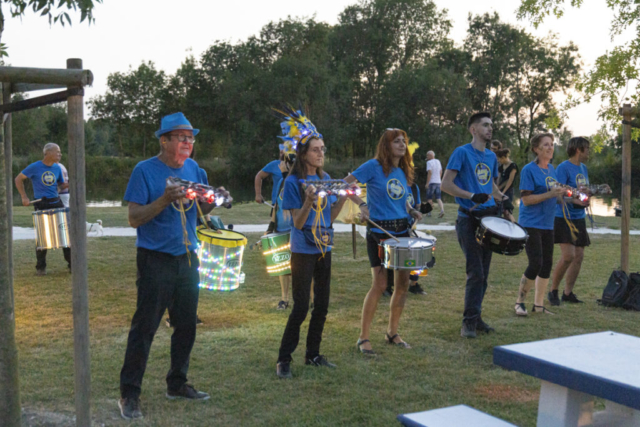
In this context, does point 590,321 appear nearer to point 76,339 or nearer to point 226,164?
point 76,339

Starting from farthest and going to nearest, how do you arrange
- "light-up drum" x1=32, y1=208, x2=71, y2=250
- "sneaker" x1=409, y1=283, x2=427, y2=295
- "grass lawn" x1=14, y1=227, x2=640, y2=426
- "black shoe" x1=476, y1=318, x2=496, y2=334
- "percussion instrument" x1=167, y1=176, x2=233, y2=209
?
"light-up drum" x1=32, y1=208, x2=71, y2=250 < "sneaker" x1=409, y1=283, x2=427, y2=295 < "black shoe" x1=476, y1=318, x2=496, y2=334 < "grass lawn" x1=14, y1=227, x2=640, y2=426 < "percussion instrument" x1=167, y1=176, x2=233, y2=209

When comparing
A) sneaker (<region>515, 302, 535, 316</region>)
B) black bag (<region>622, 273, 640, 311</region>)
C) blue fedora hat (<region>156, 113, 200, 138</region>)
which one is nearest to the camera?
blue fedora hat (<region>156, 113, 200, 138</region>)

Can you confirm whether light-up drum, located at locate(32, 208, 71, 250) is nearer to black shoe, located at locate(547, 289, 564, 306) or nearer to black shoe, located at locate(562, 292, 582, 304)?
black shoe, located at locate(547, 289, 564, 306)

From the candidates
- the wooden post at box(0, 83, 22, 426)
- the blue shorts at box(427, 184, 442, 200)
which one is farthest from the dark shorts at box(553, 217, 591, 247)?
the blue shorts at box(427, 184, 442, 200)

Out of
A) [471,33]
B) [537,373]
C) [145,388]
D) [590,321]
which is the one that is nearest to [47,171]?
[145,388]

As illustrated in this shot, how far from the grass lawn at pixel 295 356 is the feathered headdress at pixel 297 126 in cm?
196

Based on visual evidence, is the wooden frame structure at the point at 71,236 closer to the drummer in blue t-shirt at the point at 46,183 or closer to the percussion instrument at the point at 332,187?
the percussion instrument at the point at 332,187

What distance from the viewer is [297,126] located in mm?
5840

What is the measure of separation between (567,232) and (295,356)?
414 centimetres

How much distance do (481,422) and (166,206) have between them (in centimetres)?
229

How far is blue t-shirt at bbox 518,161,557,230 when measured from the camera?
7324 millimetres

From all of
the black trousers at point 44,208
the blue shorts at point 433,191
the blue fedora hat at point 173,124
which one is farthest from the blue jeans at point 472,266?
the blue shorts at point 433,191

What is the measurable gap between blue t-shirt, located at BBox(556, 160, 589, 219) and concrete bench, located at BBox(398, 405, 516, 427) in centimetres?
521

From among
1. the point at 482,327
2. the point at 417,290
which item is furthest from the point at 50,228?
the point at 482,327
